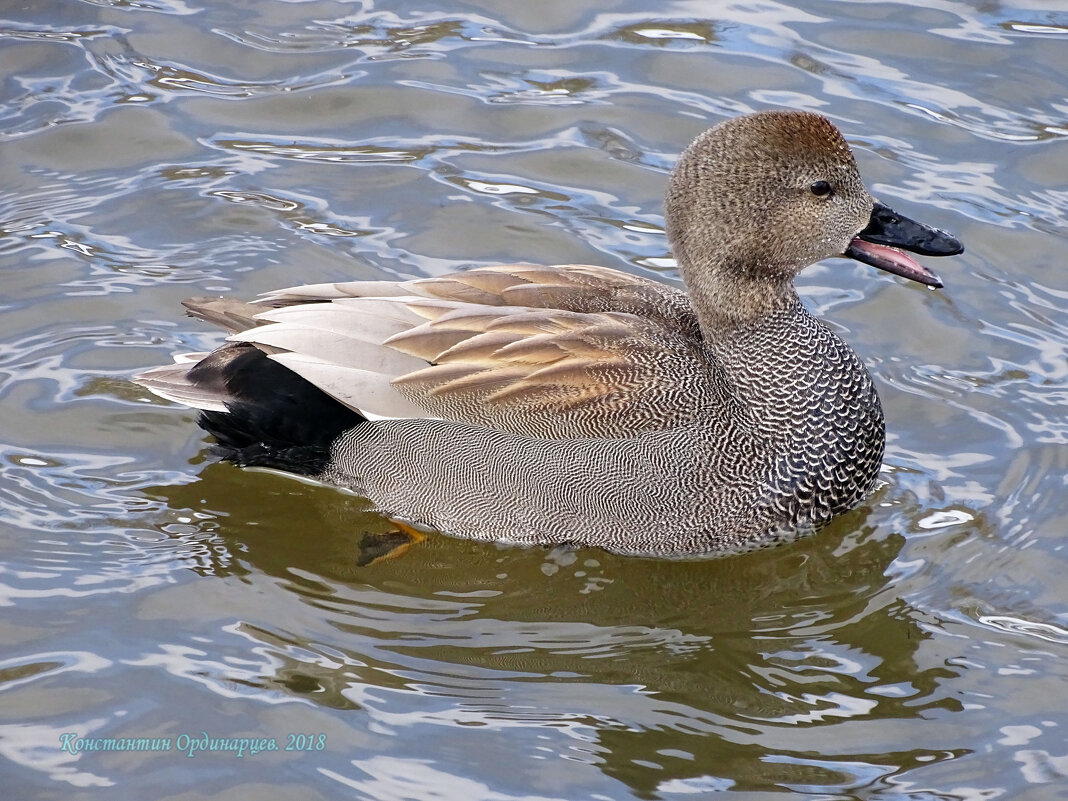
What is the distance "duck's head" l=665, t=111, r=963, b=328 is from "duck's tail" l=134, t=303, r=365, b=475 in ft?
5.67

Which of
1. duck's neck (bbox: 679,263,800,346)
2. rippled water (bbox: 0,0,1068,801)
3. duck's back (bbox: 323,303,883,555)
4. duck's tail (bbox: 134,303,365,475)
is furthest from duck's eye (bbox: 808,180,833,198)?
duck's tail (bbox: 134,303,365,475)

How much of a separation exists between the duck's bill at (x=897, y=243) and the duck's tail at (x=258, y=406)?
242 centimetres

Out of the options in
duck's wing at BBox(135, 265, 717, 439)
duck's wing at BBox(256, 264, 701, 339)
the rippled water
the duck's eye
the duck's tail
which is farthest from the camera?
duck's wing at BBox(256, 264, 701, 339)

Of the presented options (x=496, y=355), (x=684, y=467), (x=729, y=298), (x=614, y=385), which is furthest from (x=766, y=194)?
(x=496, y=355)

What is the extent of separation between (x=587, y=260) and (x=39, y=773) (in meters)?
4.43

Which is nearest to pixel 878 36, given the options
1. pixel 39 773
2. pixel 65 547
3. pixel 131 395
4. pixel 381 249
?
pixel 381 249

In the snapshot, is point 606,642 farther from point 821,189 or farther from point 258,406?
point 821,189

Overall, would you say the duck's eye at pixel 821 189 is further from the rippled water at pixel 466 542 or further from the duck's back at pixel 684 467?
the rippled water at pixel 466 542

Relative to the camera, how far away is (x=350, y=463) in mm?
6590

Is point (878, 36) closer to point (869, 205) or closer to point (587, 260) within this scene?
point (587, 260)

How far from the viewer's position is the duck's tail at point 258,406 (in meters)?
6.49

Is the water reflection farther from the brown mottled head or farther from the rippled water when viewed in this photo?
the brown mottled head

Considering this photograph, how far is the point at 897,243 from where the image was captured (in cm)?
655

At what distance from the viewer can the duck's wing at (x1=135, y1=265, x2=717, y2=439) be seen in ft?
20.6
